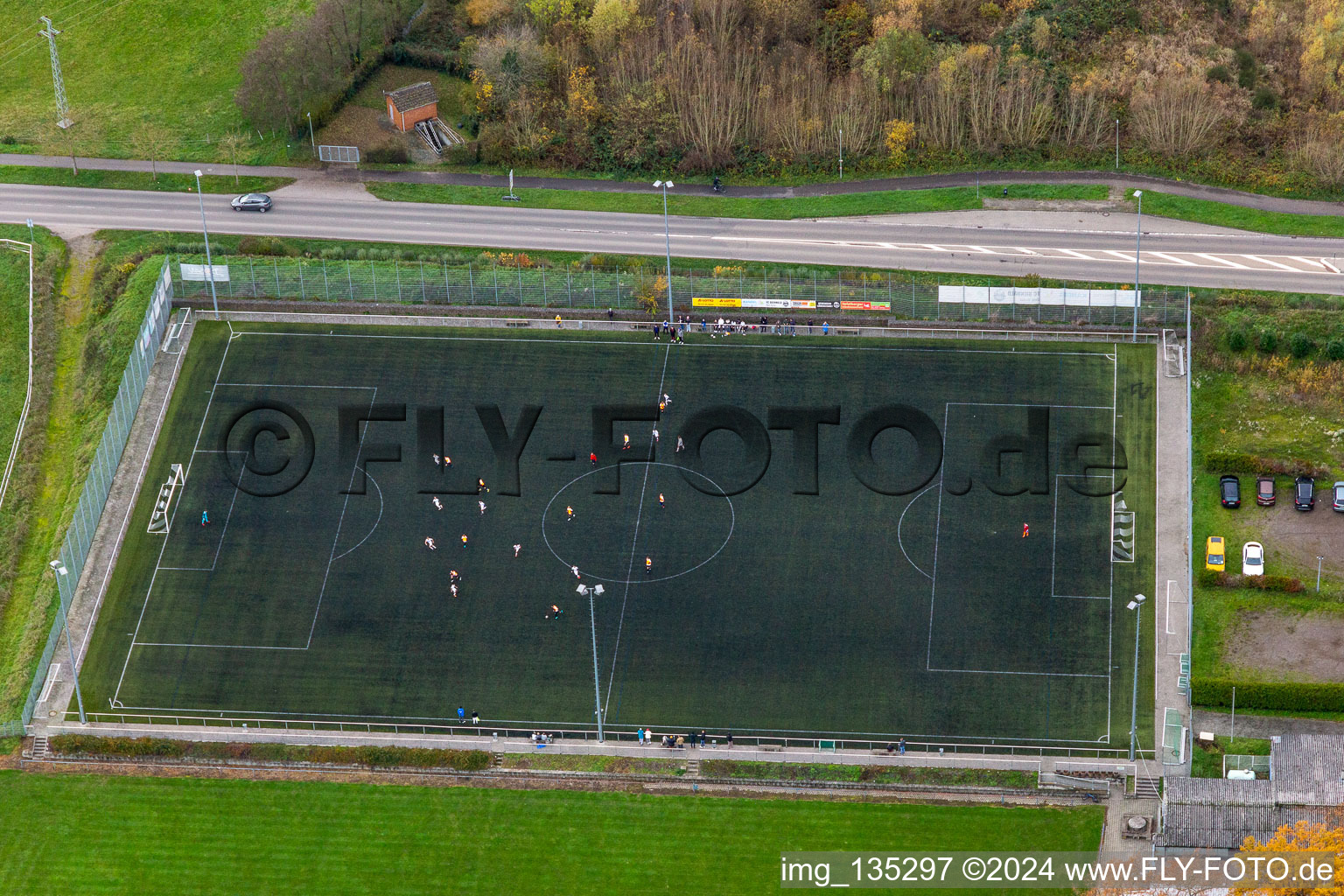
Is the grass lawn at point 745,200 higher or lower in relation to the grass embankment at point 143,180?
lower

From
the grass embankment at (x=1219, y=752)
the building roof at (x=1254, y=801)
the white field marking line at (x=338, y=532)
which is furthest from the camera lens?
the white field marking line at (x=338, y=532)

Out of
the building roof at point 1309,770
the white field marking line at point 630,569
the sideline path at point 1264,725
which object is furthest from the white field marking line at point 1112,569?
the white field marking line at point 630,569

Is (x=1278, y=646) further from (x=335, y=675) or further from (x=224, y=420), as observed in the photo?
(x=224, y=420)

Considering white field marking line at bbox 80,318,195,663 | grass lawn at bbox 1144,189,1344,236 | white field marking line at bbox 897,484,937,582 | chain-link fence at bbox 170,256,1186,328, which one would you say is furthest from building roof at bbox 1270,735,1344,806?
white field marking line at bbox 80,318,195,663

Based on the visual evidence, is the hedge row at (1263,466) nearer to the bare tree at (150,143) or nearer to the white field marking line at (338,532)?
the white field marking line at (338,532)

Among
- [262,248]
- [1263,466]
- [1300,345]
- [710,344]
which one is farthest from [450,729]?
[1300,345]

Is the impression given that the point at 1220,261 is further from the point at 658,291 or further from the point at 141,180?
the point at 141,180

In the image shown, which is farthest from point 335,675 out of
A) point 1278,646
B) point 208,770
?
point 1278,646
